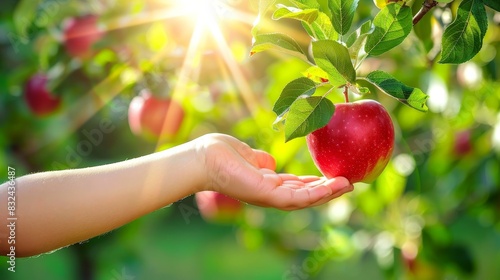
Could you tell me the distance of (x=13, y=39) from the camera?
7.20 feet

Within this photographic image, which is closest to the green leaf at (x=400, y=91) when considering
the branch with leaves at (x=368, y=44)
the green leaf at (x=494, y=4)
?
the branch with leaves at (x=368, y=44)

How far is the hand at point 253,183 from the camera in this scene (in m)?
0.93

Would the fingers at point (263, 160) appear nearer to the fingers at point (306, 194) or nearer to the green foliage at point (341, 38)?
the fingers at point (306, 194)

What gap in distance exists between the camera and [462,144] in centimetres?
190

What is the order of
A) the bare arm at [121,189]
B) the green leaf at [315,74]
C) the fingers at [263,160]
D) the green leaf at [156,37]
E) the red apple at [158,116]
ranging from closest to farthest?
the green leaf at [315,74] < the bare arm at [121,189] < the fingers at [263,160] < the green leaf at [156,37] < the red apple at [158,116]

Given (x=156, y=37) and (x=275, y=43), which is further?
(x=156, y=37)

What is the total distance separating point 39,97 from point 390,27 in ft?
4.84

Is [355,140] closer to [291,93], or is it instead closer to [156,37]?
[291,93]

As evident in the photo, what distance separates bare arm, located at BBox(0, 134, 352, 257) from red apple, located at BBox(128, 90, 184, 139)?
0.80 m

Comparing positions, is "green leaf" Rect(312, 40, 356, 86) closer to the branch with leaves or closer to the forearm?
the branch with leaves

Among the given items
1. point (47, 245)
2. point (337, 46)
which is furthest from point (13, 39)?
point (337, 46)

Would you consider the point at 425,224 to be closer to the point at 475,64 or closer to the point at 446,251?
the point at 446,251

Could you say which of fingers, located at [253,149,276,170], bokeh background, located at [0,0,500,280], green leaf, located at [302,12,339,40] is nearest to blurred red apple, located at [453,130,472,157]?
bokeh background, located at [0,0,500,280]

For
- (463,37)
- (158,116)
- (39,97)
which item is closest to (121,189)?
(463,37)
